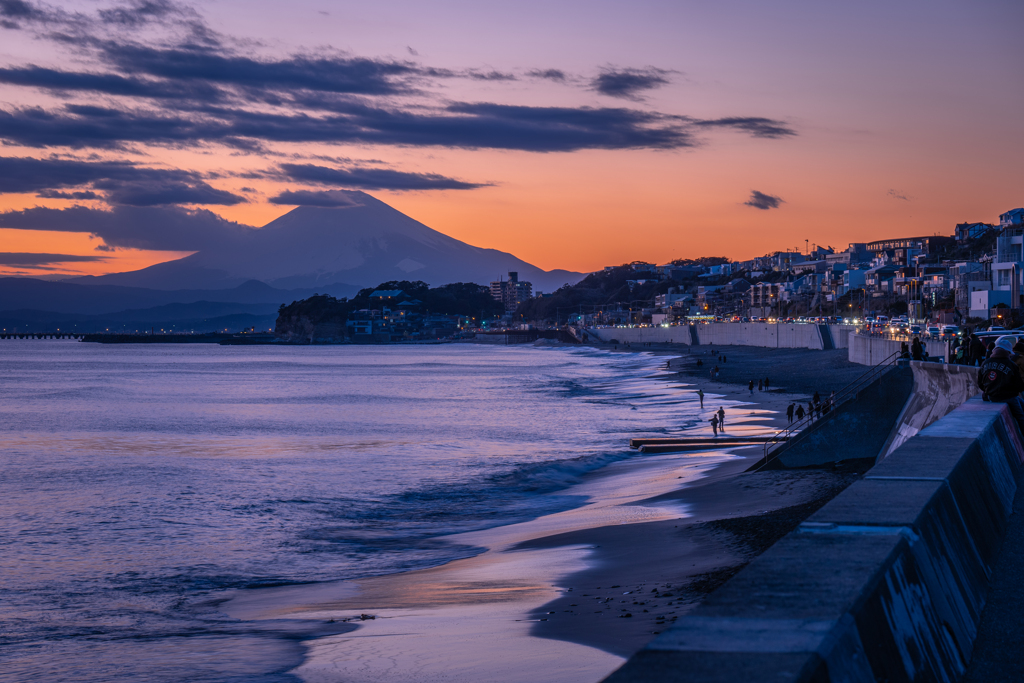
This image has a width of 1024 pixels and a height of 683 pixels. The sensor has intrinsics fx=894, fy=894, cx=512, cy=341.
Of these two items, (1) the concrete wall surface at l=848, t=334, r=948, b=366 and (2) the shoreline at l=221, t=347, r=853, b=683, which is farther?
(1) the concrete wall surface at l=848, t=334, r=948, b=366

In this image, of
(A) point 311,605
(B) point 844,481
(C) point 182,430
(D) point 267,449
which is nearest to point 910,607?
(A) point 311,605

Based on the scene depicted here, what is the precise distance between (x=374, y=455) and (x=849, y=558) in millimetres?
33482

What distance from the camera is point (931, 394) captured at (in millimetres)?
21609

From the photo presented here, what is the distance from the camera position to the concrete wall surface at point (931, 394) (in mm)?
19312

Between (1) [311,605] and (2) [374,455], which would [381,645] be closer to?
(1) [311,605]

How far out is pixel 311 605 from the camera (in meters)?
14.1

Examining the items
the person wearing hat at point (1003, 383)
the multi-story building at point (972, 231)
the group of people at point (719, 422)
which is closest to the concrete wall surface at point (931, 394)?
the person wearing hat at point (1003, 383)

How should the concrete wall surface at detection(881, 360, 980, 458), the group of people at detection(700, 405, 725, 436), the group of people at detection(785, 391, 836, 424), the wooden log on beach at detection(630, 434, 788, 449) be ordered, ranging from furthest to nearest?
the group of people at detection(700, 405, 725, 436)
the wooden log on beach at detection(630, 434, 788, 449)
the group of people at detection(785, 391, 836, 424)
the concrete wall surface at detection(881, 360, 980, 458)

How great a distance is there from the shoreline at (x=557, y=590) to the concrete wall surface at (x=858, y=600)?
4374mm

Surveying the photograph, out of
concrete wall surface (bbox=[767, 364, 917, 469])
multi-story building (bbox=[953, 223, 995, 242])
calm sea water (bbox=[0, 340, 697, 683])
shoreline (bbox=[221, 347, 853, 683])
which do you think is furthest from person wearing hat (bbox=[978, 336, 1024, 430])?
multi-story building (bbox=[953, 223, 995, 242])

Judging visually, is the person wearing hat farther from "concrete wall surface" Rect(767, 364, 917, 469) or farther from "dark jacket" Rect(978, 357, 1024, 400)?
"concrete wall surface" Rect(767, 364, 917, 469)

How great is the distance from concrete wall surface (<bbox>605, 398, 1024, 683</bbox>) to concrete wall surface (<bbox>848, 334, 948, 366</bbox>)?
143 ft

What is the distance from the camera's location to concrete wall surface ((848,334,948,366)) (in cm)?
5493

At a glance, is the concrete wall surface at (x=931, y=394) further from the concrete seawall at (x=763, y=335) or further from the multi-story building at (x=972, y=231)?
the multi-story building at (x=972, y=231)
